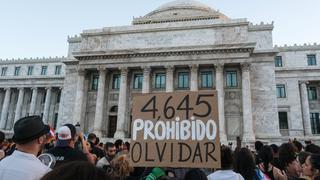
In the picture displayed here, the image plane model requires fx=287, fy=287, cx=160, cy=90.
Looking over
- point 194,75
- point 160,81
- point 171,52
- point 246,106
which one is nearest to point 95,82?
point 160,81

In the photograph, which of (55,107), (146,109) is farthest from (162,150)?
(55,107)

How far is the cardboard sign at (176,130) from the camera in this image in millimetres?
4102

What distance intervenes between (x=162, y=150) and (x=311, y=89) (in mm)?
42251

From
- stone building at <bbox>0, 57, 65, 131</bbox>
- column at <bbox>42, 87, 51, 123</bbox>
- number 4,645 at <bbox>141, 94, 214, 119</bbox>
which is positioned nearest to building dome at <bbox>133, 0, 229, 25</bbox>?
stone building at <bbox>0, 57, 65, 131</bbox>

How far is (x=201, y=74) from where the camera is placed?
1304 inches

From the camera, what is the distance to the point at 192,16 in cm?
3956

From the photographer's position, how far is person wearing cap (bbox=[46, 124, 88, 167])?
169 inches

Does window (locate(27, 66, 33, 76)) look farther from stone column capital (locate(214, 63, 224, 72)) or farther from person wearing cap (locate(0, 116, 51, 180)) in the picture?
person wearing cap (locate(0, 116, 51, 180))

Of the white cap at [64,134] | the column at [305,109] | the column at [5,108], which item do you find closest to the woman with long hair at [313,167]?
the white cap at [64,134]

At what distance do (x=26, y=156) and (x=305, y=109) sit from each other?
134 feet

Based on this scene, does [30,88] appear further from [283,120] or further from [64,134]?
[64,134]

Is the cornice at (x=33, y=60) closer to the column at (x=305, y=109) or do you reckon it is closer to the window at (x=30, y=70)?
the window at (x=30, y=70)

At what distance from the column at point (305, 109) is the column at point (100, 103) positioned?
85.6 ft

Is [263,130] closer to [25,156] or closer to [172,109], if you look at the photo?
[172,109]
